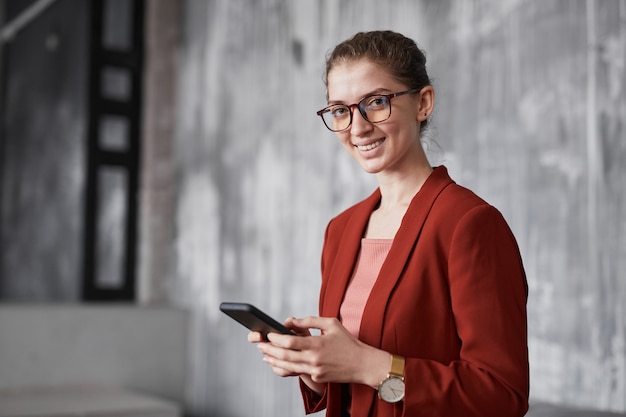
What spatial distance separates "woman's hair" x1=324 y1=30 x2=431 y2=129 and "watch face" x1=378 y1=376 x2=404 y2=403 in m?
0.50

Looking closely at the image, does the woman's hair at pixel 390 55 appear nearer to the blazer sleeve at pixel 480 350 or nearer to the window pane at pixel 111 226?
the blazer sleeve at pixel 480 350

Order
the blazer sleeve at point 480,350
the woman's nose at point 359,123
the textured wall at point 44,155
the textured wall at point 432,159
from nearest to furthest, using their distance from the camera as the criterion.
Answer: the blazer sleeve at point 480,350, the woman's nose at point 359,123, the textured wall at point 432,159, the textured wall at point 44,155

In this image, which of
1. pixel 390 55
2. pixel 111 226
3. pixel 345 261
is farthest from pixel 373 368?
pixel 111 226

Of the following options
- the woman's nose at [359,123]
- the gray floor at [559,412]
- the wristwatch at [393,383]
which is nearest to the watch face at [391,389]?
the wristwatch at [393,383]

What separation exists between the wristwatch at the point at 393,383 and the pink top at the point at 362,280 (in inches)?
5.9

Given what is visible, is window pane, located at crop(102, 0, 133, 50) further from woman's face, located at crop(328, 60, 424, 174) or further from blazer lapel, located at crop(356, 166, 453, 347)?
blazer lapel, located at crop(356, 166, 453, 347)

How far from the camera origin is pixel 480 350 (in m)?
1.09

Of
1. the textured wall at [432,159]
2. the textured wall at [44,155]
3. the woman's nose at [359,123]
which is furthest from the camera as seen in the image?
the textured wall at [44,155]

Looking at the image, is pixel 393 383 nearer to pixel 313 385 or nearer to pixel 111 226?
pixel 313 385

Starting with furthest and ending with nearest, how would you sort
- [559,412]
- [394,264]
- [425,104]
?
[559,412], [425,104], [394,264]

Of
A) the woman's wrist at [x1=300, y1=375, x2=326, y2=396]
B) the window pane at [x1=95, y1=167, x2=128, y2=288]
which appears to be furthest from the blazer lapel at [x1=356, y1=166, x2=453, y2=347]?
the window pane at [x1=95, y1=167, x2=128, y2=288]

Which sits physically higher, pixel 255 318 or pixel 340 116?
pixel 340 116

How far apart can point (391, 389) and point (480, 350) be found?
14cm

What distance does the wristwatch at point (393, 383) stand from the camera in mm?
1102
